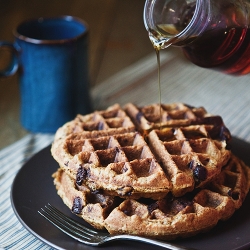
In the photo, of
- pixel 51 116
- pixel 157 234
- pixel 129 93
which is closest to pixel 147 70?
pixel 129 93

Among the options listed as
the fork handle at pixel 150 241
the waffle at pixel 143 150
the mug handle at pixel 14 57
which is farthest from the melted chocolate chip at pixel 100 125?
the mug handle at pixel 14 57

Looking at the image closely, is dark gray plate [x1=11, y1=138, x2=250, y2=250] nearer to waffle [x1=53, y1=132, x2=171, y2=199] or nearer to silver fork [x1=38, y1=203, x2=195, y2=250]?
silver fork [x1=38, y1=203, x2=195, y2=250]

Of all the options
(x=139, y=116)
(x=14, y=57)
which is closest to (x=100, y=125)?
(x=139, y=116)

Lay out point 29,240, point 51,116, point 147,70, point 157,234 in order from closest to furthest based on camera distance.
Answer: point 157,234 → point 29,240 → point 51,116 → point 147,70

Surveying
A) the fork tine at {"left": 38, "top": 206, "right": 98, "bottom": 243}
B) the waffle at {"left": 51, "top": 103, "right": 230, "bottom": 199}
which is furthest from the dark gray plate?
the waffle at {"left": 51, "top": 103, "right": 230, "bottom": 199}

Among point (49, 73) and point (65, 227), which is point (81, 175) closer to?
point (65, 227)

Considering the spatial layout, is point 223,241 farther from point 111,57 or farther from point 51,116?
point 111,57
